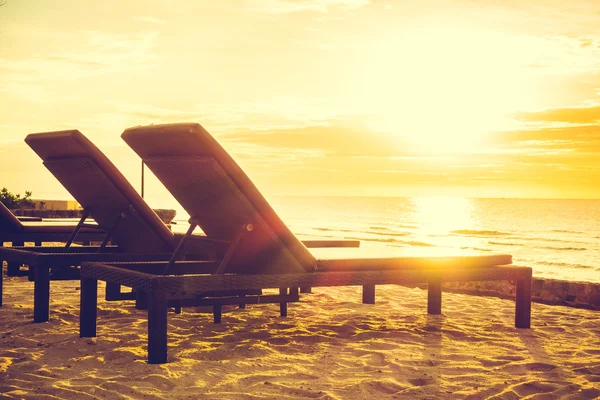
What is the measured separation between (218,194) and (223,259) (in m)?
0.48

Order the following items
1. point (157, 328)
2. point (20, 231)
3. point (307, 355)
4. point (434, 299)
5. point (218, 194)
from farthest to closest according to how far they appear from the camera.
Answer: point (20, 231)
point (434, 299)
point (307, 355)
point (218, 194)
point (157, 328)

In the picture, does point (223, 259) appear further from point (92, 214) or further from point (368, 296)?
point (368, 296)

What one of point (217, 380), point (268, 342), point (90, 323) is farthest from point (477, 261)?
point (90, 323)

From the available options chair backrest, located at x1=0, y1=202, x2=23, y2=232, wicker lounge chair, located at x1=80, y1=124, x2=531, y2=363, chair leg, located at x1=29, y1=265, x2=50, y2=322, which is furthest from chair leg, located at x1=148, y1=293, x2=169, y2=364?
chair backrest, located at x1=0, y1=202, x2=23, y2=232

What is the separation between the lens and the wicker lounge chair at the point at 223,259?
4121mm

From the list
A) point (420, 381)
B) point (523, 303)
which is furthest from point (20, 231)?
point (523, 303)

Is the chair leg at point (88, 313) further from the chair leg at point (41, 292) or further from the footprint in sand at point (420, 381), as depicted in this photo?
the footprint in sand at point (420, 381)

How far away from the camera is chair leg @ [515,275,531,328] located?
5.78m

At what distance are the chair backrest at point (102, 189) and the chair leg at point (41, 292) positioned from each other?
68cm

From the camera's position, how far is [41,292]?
544 cm

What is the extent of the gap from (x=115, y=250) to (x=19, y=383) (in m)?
2.67

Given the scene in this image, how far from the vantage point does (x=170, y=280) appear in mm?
4125

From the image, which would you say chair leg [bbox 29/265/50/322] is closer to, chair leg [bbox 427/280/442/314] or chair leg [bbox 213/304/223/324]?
chair leg [bbox 213/304/223/324]

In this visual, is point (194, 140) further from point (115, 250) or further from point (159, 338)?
point (115, 250)
